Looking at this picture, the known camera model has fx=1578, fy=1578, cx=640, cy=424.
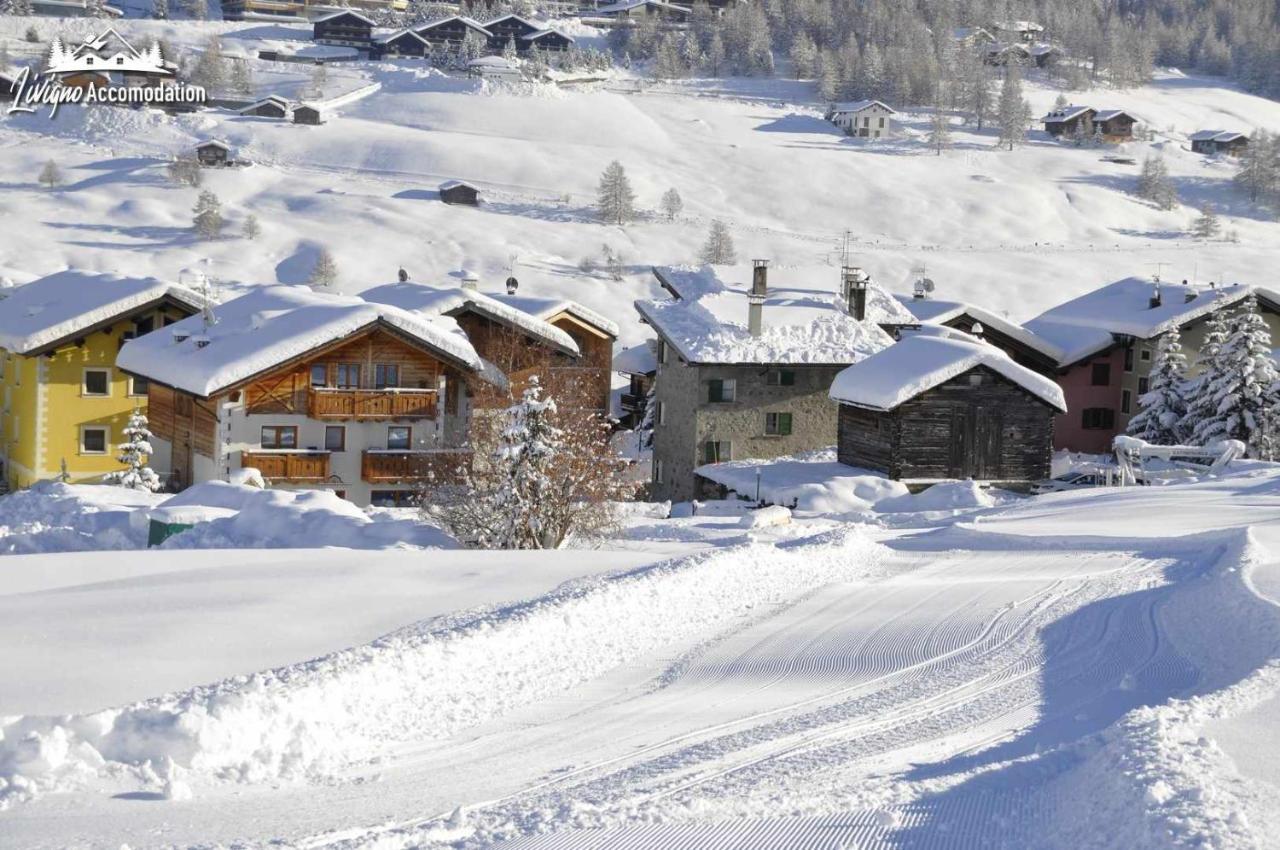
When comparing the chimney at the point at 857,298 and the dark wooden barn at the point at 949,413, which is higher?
the chimney at the point at 857,298

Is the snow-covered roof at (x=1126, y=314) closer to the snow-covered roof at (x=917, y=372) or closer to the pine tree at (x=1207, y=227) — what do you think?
the snow-covered roof at (x=917, y=372)

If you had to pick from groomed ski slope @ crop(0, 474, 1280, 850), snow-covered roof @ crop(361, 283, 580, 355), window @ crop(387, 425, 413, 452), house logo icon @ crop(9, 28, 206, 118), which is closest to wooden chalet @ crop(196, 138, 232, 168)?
house logo icon @ crop(9, 28, 206, 118)

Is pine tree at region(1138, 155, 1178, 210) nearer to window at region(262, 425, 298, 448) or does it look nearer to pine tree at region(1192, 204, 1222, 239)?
pine tree at region(1192, 204, 1222, 239)

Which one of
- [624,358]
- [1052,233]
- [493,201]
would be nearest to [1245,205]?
[1052,233]

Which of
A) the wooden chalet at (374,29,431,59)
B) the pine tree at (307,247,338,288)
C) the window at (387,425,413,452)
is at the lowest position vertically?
the pine tree at (307,247,338,288)

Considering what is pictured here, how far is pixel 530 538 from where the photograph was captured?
89.7ft

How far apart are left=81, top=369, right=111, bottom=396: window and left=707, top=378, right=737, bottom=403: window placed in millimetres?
17592

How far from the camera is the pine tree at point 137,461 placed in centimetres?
3991

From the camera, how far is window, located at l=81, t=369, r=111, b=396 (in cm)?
4531

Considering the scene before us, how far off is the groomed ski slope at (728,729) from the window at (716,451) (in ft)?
86.0

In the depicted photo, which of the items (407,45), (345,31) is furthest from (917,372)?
(345,31)

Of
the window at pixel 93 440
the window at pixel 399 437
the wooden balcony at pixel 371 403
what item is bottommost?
the window at pixel 93 440

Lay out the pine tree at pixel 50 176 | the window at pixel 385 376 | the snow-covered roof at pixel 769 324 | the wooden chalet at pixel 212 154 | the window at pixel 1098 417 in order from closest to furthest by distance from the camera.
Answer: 1. the window at pixel 385 376
2. the snow-covered roof at pixel 769 324
3. the window at pixel 1098 417
4. the pine tree at pixel 50 176
5. the wooden chalet at pixel 212 154

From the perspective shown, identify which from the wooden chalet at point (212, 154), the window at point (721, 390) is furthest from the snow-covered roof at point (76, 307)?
the wooden chalet at point (212, 154)
